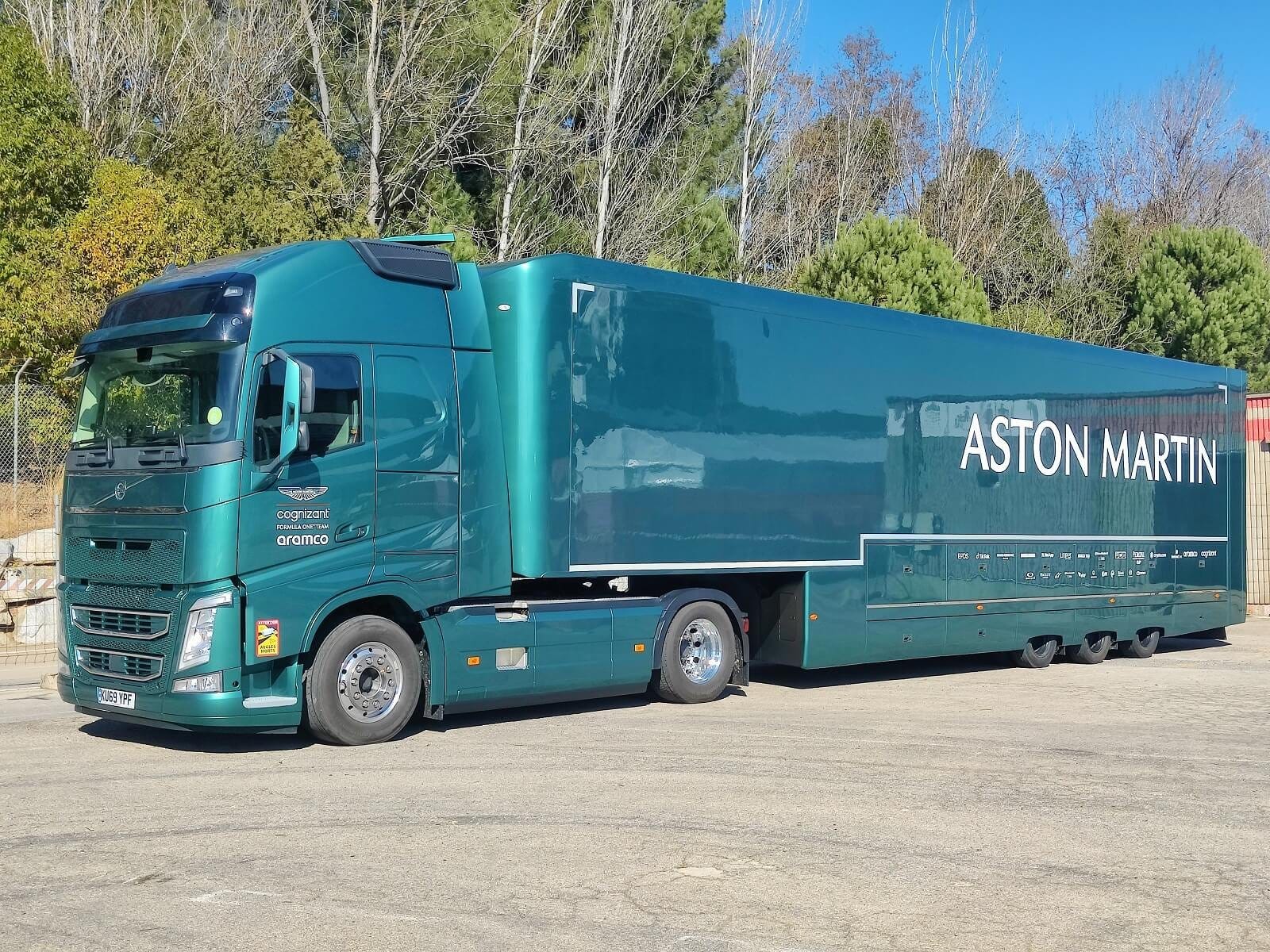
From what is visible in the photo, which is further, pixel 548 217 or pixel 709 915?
pixel 548 217

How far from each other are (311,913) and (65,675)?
491 centimetres

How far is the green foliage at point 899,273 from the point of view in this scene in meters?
32.7

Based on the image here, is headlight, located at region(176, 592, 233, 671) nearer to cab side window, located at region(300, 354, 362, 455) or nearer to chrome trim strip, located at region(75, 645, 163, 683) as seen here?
chrome trim strip, located at region(75, 645, 163, 683)

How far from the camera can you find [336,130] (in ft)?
105

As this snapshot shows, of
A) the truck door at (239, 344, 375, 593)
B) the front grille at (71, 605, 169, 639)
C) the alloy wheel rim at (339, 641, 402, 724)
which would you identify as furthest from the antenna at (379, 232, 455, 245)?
the front grille at (71, 605, 169, 639)

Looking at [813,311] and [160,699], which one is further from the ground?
[813,311]

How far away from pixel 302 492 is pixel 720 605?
4.35 meters

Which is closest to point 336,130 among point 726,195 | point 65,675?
point 726,195

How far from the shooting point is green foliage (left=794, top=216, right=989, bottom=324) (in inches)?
1286

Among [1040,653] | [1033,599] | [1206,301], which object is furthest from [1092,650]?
[1206,301]

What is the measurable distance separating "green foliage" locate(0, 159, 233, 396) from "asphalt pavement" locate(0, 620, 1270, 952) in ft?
34.7

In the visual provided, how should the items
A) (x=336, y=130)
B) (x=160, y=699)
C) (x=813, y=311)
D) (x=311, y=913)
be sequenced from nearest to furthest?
(x=311, y=913) < (x=160, y=699) < (x=813, y=311) < (x=336, y=130)

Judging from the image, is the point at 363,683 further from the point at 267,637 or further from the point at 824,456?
the point at 824,456

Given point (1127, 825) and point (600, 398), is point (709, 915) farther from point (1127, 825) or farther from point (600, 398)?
point (600, 398)
